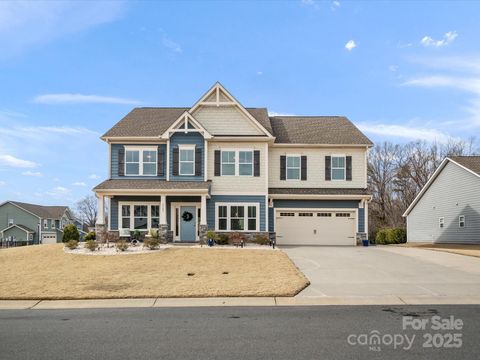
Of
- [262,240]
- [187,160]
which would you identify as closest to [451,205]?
[262,240]

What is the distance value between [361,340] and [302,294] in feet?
17.2

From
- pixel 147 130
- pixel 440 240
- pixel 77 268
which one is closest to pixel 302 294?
pixel 77 268

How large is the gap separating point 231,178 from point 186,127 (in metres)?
3.99

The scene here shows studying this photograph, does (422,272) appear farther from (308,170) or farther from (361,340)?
(308,170)

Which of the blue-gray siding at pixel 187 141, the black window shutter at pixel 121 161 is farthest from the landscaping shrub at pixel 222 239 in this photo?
the black window shutter at pixel 121 161

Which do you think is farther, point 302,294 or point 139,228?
point 139,228

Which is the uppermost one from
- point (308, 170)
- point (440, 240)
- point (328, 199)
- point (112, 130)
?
point (112, 130)

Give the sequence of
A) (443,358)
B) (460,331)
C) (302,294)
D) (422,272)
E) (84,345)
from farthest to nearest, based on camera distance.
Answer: (422,272) < (302,294) < (460,331) < (84,345) < (443,358)

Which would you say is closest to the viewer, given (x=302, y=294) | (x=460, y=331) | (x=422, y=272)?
(x=460, y=331)

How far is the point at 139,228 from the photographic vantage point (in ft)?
93.0

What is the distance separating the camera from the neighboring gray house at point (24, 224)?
67750 millimetres

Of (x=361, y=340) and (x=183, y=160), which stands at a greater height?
(x=183, y=160)

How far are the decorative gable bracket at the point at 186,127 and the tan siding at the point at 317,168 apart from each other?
15.5ft

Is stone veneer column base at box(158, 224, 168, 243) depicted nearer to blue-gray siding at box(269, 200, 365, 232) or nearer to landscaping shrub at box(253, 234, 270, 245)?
landscaping shrub at box(253, 234, 270, 245)
